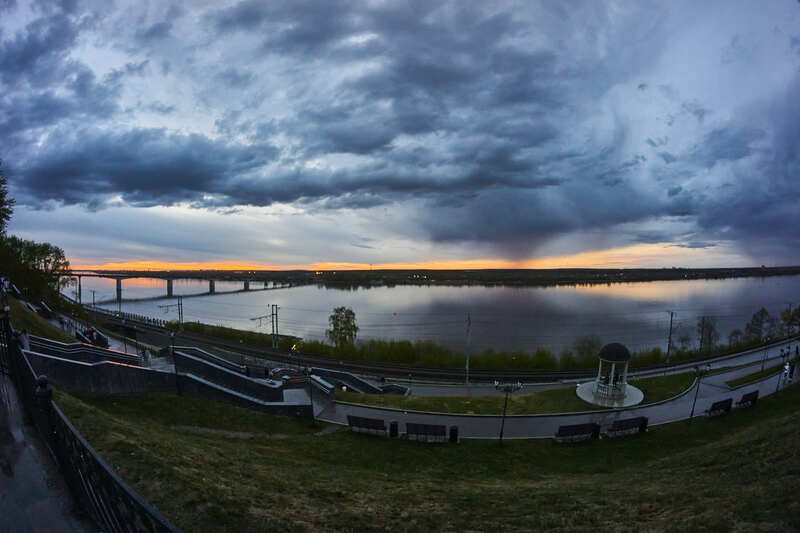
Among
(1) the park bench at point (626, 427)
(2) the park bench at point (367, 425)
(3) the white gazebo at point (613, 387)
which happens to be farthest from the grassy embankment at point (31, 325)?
(3) the white gazebo at point (613, 387)

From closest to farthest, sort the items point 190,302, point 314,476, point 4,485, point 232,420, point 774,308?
1. point 4,485
2. point 314,476
3. point 232,420
4. point 774,308
5. point 190,302

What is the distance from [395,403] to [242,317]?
174 ft

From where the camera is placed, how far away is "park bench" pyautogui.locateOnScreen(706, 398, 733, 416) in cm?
1476

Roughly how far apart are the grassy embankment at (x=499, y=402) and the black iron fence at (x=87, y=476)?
12628mm

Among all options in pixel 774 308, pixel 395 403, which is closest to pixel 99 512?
pixel 395 403

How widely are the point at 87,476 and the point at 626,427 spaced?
15704 millimetres

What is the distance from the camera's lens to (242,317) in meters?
62.7

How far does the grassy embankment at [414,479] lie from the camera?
4.77 m

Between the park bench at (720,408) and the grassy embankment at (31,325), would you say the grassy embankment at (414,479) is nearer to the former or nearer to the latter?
the park bench at (720,408)

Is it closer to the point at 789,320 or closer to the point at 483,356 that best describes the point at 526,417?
the point at 483,356

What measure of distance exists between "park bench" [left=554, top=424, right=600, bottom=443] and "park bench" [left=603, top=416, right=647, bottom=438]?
2.45 feet

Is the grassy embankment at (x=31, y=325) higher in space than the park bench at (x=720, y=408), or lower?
higher

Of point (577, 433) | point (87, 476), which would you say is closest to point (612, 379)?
point (577, 433)

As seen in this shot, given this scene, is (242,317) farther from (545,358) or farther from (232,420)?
(232,420)
